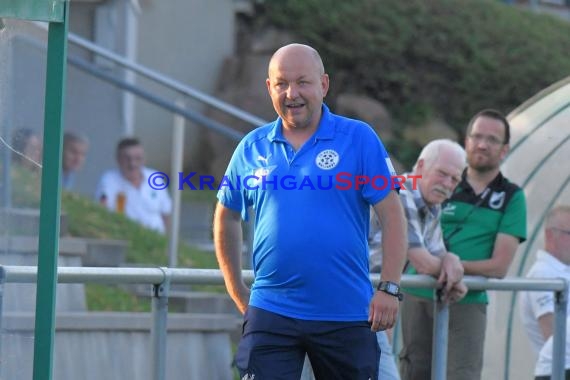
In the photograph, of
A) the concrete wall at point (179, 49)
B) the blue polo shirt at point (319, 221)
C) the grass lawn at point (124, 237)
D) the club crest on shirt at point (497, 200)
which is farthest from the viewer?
the concrete wall at point (179, 49)

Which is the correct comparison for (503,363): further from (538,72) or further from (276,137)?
(538,72)

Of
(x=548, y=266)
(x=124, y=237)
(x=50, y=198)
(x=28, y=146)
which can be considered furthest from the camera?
(x=124, y=237)

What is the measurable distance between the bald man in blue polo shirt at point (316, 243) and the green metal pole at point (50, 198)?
0.99 metres

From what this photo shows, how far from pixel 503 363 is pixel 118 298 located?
2618mm

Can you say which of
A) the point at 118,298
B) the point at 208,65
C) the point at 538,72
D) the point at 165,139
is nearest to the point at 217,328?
the point at 118,298

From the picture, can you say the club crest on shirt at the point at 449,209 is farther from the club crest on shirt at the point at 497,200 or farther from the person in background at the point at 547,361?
the person in background at the point at 547,361

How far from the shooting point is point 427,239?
21.9 ft

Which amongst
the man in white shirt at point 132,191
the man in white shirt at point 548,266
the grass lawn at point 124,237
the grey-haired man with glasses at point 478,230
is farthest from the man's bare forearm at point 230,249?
the man in white shirt at point 132,191

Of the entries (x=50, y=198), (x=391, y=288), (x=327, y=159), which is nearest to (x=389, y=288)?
(x=391, y=288)

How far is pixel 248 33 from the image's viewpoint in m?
17.7

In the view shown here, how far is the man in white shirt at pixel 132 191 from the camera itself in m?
11.3

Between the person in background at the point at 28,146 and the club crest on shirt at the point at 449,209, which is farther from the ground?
the person in background at the point at 28,146

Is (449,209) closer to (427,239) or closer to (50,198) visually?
(427,239)

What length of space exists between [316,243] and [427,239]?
1621 mm
